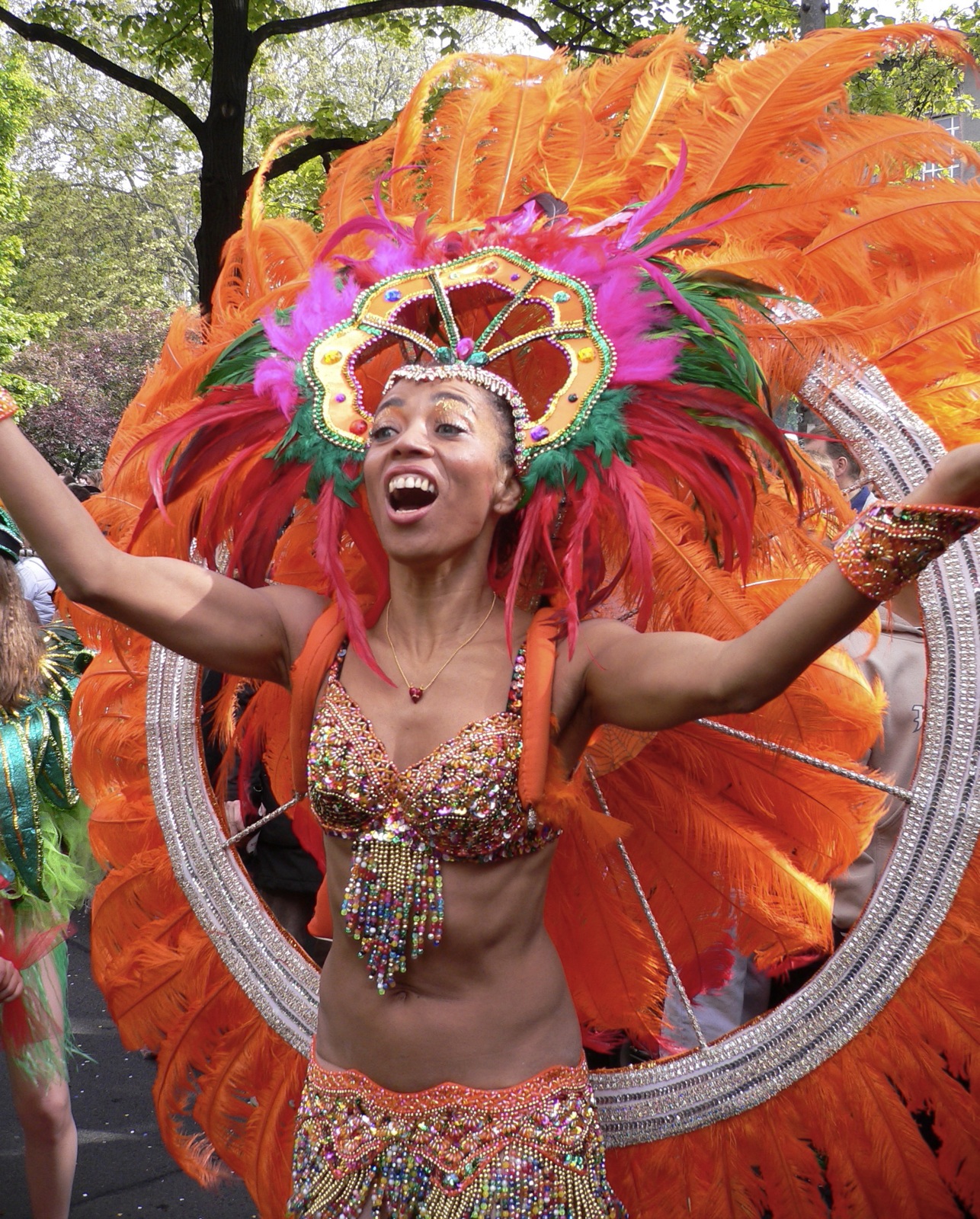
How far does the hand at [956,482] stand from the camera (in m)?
1.51

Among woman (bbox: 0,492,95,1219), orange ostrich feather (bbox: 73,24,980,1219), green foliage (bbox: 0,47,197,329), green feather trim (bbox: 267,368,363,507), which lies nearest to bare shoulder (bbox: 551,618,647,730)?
orange ostrich feather (bbox: 73,24,980,1219)

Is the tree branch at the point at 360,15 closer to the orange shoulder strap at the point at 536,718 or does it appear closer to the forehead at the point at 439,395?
the forehead at the point at 439,395

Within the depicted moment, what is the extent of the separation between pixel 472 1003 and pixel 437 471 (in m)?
0.89

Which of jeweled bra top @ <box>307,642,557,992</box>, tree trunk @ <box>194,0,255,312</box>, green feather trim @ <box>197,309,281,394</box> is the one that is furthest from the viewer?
tree trunk @ <box>194,0,255,312</box>

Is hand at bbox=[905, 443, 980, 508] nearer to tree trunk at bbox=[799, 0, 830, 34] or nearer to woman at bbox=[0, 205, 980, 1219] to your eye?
woman at bbox=[0, 205, 980, 1219]

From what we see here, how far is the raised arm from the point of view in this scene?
181cm

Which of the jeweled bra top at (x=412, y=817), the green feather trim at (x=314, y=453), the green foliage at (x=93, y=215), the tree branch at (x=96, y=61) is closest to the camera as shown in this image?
the jeweled bra top at (x=412, y=817)

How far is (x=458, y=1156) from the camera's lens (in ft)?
6.21

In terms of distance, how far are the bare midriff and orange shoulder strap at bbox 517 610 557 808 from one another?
0.15m

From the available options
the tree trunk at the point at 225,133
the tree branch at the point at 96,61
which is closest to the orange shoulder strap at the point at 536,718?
the tree trunk at the point at 225,133

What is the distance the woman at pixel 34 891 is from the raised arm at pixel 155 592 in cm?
134

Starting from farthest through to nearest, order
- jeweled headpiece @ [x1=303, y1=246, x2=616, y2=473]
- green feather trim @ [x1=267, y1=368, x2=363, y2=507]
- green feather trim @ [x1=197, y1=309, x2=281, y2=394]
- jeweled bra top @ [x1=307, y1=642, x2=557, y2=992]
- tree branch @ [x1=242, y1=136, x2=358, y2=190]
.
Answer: tree branch @ [x1=242, y1=136, x2=358, y2=190] < green feather trim @ [x1=197, y1=309, x2=281, y2=394] < green feather trim @ [x1=267, y1=368, x2=363, y2=507] < jeweled headpiece @ [x1=303, y1=246, x2=616, y2=473] < jeweled bra top @ [x1=307, y1=642, x2=557, y2=992]

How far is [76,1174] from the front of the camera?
3.90 meters

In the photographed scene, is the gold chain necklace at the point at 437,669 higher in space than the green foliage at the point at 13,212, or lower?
lower
